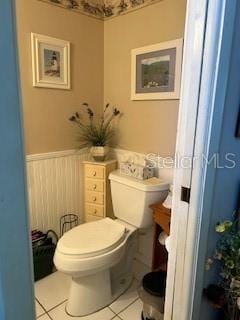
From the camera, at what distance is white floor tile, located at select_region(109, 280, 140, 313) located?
5.44ft

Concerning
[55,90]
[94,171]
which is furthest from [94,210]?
[55,90]

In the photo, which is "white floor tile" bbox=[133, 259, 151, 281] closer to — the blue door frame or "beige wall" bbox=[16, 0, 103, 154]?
"beige wall" bbox=[16, 0, 103, 154]

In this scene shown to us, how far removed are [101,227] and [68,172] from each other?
0.59m

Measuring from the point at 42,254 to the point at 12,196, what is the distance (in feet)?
5.09

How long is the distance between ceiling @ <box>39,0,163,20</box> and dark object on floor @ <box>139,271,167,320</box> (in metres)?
1.80

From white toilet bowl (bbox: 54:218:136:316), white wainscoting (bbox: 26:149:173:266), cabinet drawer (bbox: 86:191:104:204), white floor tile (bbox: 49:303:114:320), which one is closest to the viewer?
white toilet bowl (bbox: 54:218:136:316)

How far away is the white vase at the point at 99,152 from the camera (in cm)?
196

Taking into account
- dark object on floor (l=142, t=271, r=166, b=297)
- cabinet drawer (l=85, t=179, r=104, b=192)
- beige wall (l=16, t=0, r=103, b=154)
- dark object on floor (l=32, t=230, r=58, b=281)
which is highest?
beige wall (l=16, t=0, r=103, b=154)

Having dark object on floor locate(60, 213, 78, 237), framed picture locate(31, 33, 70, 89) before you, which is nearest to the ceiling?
framed picture locate(31, 33, 70, 89)

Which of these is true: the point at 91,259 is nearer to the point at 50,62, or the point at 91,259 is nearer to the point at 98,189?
the point at 98,189

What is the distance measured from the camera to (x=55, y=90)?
188 centimetres

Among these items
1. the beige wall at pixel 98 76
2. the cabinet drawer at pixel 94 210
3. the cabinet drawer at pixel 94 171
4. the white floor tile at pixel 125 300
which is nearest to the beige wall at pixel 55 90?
the beige wall at pixel 98 76

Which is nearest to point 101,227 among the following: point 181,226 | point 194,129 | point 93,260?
point 93,260

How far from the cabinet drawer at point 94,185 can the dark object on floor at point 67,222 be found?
33 centimetres
